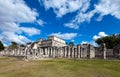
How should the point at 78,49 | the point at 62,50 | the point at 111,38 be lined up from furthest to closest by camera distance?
the point at 111,38 < the point at 62,50 < the point at 78,49

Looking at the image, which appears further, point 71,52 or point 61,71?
point 71,52

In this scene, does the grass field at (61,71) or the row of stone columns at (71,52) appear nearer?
the grass field at (61,71)

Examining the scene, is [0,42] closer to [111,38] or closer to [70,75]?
[111,38]

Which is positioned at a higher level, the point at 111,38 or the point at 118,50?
the point at 111,38

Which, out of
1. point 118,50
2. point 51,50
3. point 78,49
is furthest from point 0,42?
point 118,50

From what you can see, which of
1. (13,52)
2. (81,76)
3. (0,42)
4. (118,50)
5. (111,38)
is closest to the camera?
(81,76)

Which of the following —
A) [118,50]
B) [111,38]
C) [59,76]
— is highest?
[111,38]

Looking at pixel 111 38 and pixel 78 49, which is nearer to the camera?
pixel 78 49

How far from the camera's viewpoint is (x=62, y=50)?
83.0 m

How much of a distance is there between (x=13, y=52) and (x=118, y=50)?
82661 mm

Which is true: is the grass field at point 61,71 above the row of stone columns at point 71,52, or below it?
below

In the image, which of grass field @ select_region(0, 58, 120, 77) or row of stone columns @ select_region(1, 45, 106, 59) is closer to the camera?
grass field @ select_region(0, 58, 120, 77)

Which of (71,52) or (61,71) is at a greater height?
(71,52)

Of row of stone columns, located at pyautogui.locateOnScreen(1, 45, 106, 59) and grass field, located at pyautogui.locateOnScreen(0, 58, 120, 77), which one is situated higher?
row of stone columns, located at pyautogui.locateOnScreen(1, 45, 106, 59)
